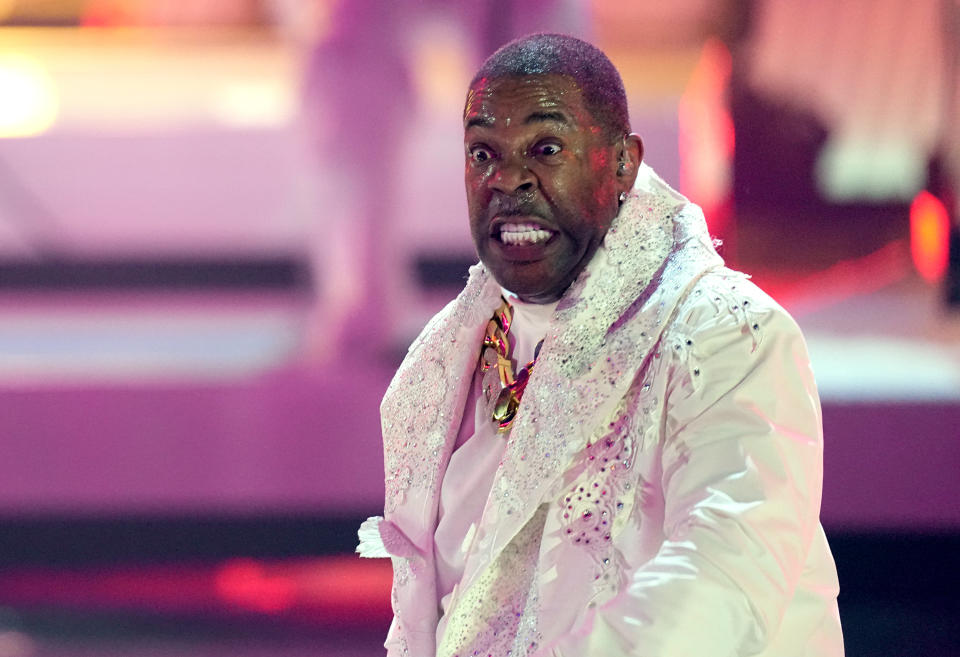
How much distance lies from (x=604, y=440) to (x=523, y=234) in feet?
0.86

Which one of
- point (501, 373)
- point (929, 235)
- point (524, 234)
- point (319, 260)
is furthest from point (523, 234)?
point (929, 235)

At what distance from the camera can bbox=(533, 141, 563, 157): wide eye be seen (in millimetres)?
1329

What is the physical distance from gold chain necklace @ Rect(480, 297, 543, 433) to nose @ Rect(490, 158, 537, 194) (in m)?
0.22

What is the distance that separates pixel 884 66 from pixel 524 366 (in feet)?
8.15

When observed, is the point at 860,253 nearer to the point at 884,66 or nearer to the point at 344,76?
the point at 884,66

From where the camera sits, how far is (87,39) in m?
3.86

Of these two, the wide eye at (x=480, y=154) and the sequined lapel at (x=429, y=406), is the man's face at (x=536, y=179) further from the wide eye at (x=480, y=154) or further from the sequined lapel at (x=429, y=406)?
the sequined lapel at (x=429, y=406)

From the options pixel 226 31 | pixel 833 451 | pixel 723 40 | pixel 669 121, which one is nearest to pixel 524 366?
pixel 833 451

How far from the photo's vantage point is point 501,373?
5.02 feet

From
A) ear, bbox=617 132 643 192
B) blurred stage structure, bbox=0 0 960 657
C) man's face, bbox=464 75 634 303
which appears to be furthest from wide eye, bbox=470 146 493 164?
blurred stage structure, bbox=0 0 960 657

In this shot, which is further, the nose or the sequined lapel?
the sequined lapel

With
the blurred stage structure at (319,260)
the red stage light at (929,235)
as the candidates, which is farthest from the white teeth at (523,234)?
the red stage light at (929,235)

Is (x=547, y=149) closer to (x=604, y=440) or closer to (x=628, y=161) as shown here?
(x=628, y=161)

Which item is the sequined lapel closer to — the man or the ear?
the man
